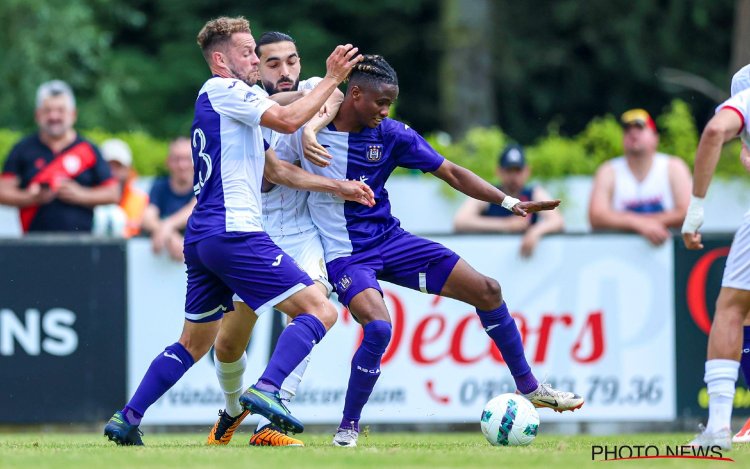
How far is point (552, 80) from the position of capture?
24.4m

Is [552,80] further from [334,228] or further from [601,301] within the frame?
[334,228]

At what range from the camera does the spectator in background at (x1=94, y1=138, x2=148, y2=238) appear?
1329 centimetres

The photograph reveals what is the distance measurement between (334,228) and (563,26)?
15955 millimetres

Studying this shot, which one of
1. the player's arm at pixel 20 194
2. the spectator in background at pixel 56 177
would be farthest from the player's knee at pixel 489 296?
the player's arm at pixel 20 194

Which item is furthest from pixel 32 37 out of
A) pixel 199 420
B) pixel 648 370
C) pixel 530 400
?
pixel 530 400

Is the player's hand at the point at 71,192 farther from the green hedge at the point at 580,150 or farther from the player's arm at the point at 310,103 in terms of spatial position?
the player's arm at the point at 310,103

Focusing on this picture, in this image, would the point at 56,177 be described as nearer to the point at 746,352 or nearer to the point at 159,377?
the point at 159,377

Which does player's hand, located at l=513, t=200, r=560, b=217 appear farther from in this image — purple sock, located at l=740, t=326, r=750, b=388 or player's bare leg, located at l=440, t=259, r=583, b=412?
purple sock, located at l=740, t=326, r=750, b=388

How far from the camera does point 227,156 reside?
7.87 m

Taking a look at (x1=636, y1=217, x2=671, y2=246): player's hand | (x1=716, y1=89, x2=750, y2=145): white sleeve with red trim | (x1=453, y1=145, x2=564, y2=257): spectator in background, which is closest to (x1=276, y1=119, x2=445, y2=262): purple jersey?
(x1=716, y1=89, x2=750, y2=145): white sleeve with red trim

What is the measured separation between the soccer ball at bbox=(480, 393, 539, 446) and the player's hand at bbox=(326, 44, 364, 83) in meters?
2.14

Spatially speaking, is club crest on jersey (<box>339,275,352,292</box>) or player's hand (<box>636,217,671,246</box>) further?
player's hand (<box>636,217,671,246</box>)

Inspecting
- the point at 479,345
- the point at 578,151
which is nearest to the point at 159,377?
the point at 479,345

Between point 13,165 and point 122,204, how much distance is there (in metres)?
1.64
